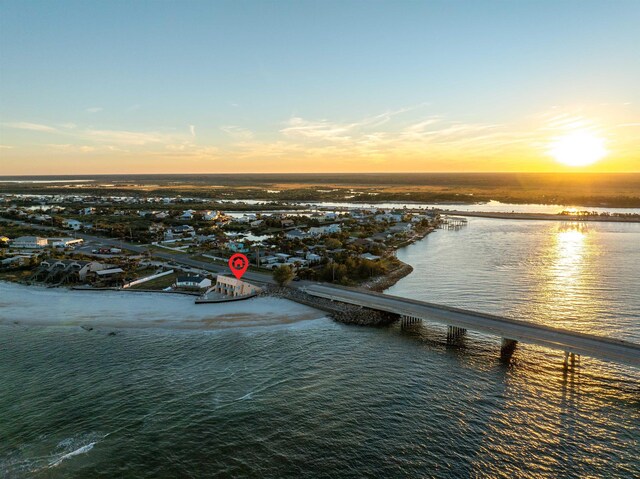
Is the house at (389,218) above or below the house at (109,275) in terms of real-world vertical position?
above

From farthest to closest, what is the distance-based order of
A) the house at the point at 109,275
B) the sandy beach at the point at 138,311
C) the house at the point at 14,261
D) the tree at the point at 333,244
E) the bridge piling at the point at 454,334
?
1. the tree at the point at 333,244
2. the house at the point at 14,261
3. the house at the point at 109,275
4. the sandy beach at the point at 138,311
5. the bridge piling at the point at 454,334

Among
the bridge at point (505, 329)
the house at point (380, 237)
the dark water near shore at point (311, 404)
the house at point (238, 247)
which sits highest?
the house at point (380, 237)

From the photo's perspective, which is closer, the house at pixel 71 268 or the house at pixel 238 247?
the house at pixel 71 268

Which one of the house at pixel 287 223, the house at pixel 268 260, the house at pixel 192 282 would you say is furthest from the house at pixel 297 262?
the house at pixel 287 223

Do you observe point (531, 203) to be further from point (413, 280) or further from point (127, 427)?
point (127, 427)

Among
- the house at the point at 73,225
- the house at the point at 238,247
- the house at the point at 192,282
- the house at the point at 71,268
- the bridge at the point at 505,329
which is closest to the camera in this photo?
the bridge at the point at 505,329

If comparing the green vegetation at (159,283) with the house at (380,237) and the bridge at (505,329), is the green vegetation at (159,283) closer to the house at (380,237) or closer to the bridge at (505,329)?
the bridge at (505,329)

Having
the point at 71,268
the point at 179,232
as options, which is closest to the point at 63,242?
the point at 179,232

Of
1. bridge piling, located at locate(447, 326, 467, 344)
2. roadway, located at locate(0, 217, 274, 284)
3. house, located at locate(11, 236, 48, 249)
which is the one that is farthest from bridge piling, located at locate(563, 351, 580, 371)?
house, located at locate(11, 236, 48, 249)
